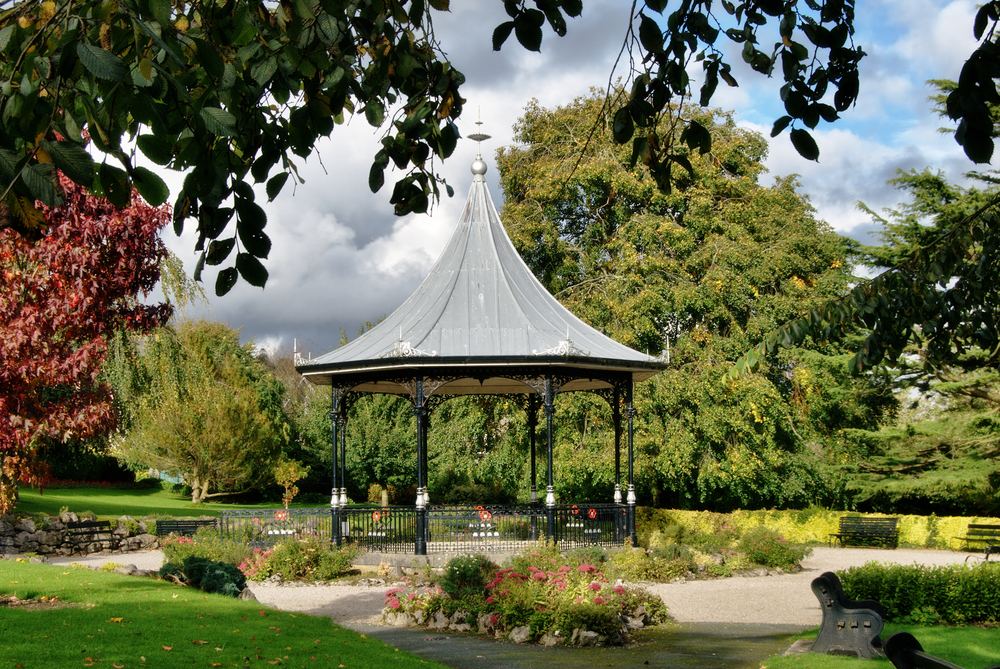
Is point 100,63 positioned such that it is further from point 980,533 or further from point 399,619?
point 980,533

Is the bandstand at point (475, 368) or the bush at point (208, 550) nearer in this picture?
the bush at point (208, 550)

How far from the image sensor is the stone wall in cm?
1833

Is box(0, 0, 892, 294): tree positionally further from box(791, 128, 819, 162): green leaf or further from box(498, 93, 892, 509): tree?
box(498, 93, 892, 509): tree

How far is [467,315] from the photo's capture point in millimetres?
16453

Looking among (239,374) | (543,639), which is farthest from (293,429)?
(543,639)

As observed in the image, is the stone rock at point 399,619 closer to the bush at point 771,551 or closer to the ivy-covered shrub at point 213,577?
the ivy-covered shrub at point 213,577

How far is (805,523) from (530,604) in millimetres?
15429

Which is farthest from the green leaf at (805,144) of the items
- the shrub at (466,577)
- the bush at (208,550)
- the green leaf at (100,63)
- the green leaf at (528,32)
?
the bush at (208,550)

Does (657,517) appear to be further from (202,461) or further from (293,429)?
(293,429)

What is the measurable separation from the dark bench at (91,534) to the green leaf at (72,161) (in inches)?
774

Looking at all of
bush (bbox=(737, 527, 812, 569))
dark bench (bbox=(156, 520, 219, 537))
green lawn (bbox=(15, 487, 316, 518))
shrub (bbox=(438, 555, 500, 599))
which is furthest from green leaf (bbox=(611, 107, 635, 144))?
green lawn (bbox=(15, 487, 316, 518))

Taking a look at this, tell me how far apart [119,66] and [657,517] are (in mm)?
22017

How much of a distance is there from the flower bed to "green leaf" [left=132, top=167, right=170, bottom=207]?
8.99 meters

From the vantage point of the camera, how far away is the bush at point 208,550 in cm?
1494
